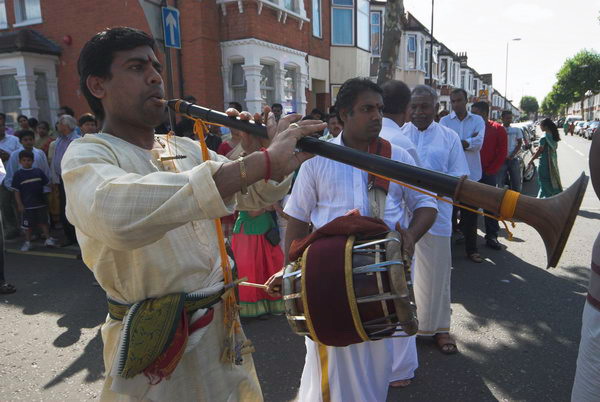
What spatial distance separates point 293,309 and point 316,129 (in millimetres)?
822

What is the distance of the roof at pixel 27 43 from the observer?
479 inches

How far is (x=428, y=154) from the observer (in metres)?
3.93

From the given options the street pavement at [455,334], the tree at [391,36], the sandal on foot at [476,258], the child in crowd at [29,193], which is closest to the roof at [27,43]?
the child in crowd at [29,193]

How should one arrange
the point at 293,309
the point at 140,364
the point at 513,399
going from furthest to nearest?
the point at 513,399, the point at 293,309, the point at 140,364

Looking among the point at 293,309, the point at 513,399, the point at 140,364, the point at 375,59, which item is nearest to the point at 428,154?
the point at 513,399

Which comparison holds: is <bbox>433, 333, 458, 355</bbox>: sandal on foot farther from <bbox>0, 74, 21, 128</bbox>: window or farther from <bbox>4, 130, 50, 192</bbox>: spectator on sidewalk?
<bbox>0, 74, 21, 128</bbox>: window

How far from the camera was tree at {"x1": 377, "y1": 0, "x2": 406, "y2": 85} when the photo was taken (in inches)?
342

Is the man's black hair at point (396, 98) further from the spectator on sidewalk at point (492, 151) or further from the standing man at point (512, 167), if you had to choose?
the standing man at point (512, 167)

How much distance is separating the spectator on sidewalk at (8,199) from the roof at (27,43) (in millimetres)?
5545

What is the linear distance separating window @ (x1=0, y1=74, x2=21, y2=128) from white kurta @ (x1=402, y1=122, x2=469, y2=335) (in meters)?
13.8

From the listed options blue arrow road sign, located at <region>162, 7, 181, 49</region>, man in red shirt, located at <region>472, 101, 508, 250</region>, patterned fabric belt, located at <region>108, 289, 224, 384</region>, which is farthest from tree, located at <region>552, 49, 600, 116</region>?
patterned fabric belt, located at <region>108, 289, 224, 384</region>

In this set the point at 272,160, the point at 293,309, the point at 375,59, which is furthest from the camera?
the point at 375,59

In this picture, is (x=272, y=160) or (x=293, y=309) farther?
(x=293, y=309)

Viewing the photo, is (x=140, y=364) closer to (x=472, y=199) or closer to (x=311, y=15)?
(x=472, y=199)
